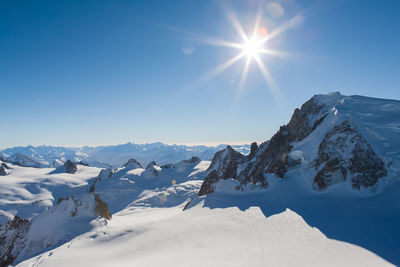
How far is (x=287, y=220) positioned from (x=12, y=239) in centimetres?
2875

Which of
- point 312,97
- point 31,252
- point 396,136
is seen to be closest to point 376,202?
point 396,136

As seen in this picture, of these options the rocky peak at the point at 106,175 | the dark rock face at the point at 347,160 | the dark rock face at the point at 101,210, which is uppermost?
the dark rock face at the point at 347,160

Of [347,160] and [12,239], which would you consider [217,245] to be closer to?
[347,160]

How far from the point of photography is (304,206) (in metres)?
17.9

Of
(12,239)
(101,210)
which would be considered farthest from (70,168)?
(101,210)

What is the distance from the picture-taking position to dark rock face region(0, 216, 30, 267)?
20.8 meters

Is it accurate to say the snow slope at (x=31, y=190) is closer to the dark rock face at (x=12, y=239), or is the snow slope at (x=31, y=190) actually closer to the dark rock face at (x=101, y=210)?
the dark rock face at (x=12, y=239)

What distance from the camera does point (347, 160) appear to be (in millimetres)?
19875

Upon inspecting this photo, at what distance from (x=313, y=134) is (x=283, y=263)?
69.3 ft

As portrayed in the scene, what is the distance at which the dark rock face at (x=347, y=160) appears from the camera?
18188 mm

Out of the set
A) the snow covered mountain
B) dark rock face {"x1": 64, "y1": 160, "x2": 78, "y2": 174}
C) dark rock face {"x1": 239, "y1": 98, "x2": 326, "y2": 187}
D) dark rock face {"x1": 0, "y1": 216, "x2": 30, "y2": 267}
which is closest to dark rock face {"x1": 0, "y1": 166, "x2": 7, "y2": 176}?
dark rock face {"x1": 64, "y1": 160, "x2": 78, "y2": 174}

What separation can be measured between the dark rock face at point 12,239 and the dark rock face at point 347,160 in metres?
31.8

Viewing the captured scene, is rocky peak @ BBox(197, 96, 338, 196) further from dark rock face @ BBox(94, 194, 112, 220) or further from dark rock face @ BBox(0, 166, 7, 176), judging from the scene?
dark rock face @ BBox(0, 166, 7, 176)

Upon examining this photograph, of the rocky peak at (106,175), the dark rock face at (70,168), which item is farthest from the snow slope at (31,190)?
the rocky peak at (106,175)
